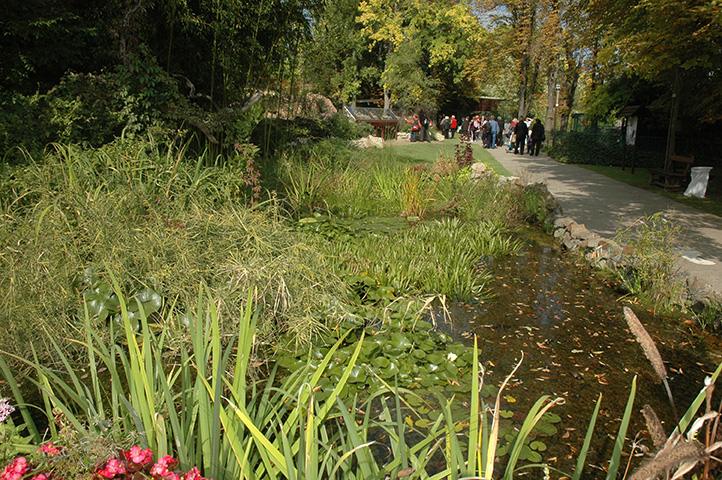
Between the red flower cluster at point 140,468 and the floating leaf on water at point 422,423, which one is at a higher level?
the red flower cluster at point 140,468

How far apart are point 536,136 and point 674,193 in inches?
368

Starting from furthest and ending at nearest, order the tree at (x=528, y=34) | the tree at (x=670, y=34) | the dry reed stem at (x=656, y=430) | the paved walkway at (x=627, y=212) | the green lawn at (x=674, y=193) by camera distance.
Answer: the tree at (x=528, y=34) < the green lawn at (x=674, y=193) < the tree at (x=670, y=34) < the paved walkway at (x=627, y=212) < the dry reed stem at (x=656, y=430)

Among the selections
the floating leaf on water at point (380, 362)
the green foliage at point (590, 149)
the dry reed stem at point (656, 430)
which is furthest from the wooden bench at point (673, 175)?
the dry reed stem at point (656, 430)

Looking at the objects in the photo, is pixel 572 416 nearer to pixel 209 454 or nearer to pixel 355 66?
pixel 209 454

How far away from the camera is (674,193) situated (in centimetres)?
1042

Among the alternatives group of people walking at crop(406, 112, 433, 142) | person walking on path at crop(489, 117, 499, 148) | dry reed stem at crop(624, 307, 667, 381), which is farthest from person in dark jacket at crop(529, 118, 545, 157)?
dry reed stem at crop(624, 307, 667, 381)

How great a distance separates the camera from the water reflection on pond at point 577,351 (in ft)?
9.69

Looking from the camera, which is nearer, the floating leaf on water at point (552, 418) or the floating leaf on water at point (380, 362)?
the floating leaf on water at point (552, 418)

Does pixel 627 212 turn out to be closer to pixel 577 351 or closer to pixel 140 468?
pixel 577 351

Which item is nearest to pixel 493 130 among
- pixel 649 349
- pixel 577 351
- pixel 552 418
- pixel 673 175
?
pixel 673 175

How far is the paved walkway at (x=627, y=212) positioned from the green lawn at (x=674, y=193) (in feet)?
0.92

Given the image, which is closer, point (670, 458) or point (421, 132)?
point (670, 458)

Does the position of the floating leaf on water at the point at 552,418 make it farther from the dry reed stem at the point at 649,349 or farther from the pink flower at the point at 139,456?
the pink flower at the point at 139,456

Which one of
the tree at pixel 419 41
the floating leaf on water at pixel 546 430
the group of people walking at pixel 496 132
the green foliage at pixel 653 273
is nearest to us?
the floating leaf on water at pixel 546 430
